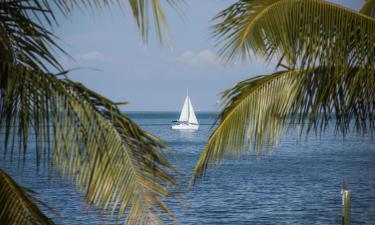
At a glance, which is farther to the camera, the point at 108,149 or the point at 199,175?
the point at 199,175

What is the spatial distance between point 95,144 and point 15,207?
0.60 meters

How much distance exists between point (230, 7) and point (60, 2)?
357 cm

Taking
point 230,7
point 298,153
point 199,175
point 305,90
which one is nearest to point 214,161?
point 199,175

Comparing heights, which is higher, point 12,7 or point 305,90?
Answer: point 12,7

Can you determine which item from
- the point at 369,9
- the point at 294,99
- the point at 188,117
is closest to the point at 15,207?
the point at 294,99

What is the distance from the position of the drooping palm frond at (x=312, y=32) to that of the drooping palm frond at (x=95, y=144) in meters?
3.28

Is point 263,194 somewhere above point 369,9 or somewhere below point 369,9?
below

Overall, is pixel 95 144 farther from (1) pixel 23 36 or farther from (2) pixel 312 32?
(2) pixel 312 32

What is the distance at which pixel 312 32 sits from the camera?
639 cm

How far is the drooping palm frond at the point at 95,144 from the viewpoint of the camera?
298 centimetres

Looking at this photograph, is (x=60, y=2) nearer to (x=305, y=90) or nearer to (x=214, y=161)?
(x=214, y=161)

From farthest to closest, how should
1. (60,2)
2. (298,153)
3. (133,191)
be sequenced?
(298,153) → (60,2) → (133,191)

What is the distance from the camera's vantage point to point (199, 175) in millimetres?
6359

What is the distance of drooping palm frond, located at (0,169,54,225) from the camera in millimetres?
3212
